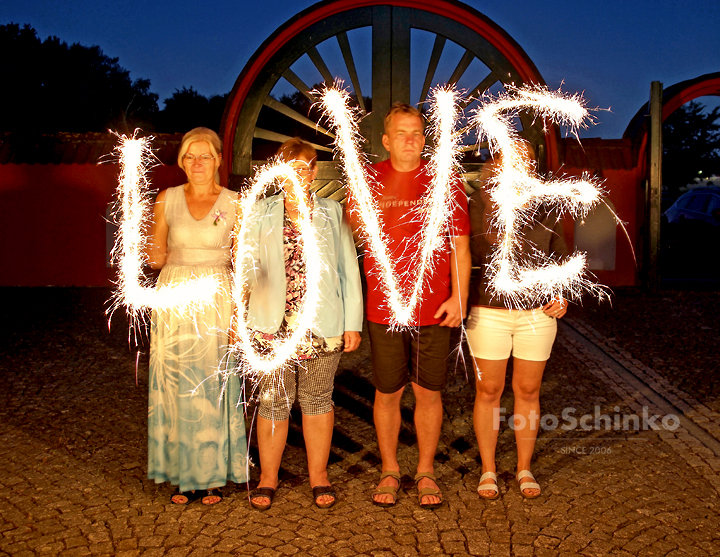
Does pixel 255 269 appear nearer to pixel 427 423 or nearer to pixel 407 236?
pixel 407 236

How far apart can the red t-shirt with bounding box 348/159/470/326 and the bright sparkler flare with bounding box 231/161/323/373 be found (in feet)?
0.86

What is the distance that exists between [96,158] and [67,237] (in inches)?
57.6

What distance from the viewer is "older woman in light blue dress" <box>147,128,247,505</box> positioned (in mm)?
2982

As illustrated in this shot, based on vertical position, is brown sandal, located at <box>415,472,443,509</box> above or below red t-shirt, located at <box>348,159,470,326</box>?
below

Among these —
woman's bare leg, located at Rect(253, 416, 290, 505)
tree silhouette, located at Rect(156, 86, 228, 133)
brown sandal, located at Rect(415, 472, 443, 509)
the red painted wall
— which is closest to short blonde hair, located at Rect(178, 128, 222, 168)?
woman's bare leg, located at Rect(253, 416, 290, 505)

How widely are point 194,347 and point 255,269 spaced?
1.61 feet

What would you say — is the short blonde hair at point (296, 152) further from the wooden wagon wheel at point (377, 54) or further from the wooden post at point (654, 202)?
the wooden post at point (654, 202)

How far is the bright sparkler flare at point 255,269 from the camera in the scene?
290cm

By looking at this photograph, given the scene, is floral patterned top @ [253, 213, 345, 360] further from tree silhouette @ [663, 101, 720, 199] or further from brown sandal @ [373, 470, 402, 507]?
tree silhouette @ [663, 101, 720, 199]

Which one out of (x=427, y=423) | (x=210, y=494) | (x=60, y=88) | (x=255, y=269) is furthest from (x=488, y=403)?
(x=60, y=88)

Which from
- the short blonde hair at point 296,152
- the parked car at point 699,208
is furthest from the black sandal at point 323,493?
the parked car at point 699,208

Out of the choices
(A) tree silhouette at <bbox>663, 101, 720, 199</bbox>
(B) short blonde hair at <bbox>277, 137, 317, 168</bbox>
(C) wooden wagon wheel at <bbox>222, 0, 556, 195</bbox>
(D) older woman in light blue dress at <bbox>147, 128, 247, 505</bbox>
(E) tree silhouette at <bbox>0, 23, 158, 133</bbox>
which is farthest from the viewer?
(A) tree silhouette at <bbox>663, 101, 720, 199</bbox>

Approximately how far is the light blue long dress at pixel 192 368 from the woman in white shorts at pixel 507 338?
124cm

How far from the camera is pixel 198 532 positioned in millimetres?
2799
